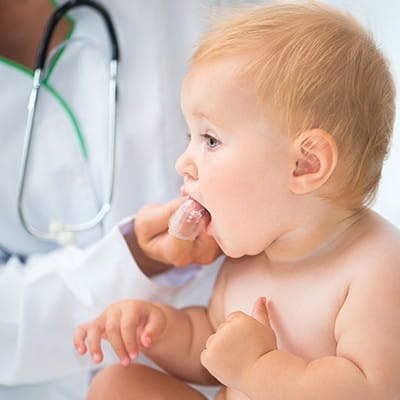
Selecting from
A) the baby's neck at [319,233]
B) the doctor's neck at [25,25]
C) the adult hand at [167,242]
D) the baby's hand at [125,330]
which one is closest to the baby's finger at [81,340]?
the baby's hand at [125,330]

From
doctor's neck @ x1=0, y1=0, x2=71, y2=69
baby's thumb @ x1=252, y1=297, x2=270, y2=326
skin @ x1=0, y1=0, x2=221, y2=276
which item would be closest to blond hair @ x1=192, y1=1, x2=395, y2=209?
baby's thumb @ x1=252, y1=297, x2=270, y2=326

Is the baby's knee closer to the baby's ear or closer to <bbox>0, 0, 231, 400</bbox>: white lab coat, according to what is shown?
<bbox>0, 0, 231, 400</bbox>: white lab coat

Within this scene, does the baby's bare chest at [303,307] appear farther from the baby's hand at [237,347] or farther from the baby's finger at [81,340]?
the baby's finger at [81,340]

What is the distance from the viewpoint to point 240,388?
28.7 inches

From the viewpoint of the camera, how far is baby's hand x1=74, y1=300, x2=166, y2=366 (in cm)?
87

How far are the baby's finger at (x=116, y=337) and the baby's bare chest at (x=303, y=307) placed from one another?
0.44ft

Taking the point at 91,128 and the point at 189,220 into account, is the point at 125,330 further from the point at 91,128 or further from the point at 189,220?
the point at 91,128

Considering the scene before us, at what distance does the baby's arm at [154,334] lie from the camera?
0.87 meters

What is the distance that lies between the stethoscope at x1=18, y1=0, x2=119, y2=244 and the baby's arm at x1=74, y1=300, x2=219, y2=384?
18cm

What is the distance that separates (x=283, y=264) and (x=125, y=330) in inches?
7.2

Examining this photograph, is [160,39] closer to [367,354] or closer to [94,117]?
[94,117]

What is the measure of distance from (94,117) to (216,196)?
377 millimetres

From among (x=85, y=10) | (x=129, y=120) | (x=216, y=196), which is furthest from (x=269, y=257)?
(x=85, y=10)

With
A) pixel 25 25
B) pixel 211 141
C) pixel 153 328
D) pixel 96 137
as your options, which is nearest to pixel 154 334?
pixel 153 328
